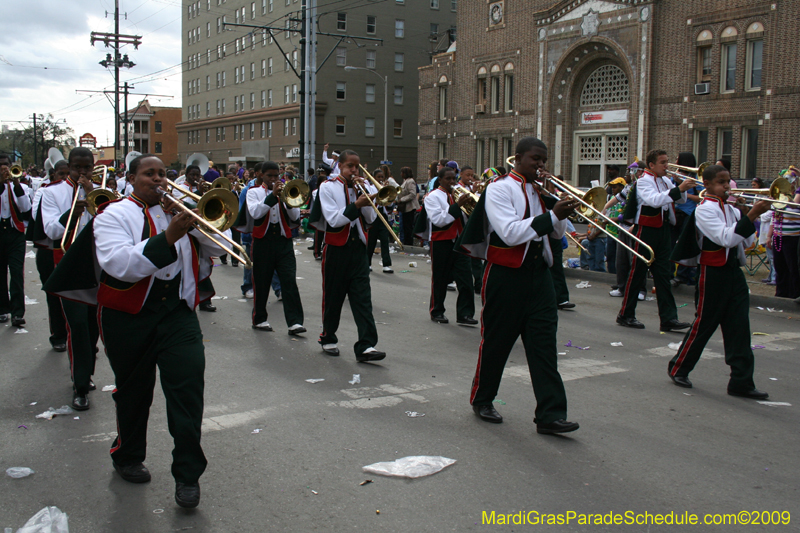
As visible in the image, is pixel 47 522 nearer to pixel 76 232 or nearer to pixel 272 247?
pixel 76 232

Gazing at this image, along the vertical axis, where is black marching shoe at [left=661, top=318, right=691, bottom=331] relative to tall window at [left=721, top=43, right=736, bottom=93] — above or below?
below

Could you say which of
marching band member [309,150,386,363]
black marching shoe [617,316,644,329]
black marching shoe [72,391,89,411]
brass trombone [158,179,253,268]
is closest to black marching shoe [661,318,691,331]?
black marching shoe [617,316,644,329]

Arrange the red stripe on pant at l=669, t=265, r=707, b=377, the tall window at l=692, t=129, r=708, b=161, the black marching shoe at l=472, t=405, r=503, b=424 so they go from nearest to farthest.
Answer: the black marching shoe at l=472, t=405, r=503, b=424 < the red stripe on pant at l=669, t=265, r=707, b=377 < the tall window at l=692, t=129, r=708, b=161

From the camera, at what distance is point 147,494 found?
407cm

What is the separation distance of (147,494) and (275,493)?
28.4 inches

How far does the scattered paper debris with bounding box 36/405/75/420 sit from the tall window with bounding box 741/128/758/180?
2697cm

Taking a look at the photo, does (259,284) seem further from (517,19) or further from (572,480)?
(517,19)

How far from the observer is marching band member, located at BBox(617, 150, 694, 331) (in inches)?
347

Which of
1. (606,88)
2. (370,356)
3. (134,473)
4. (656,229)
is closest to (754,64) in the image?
(606,88)

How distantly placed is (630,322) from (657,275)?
2.23 feet

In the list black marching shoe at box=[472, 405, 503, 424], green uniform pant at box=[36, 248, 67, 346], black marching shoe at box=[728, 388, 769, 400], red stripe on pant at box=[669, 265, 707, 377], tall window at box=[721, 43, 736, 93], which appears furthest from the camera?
tall window at box=[721, 43, 736, 93]

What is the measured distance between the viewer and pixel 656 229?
9016 millimetres

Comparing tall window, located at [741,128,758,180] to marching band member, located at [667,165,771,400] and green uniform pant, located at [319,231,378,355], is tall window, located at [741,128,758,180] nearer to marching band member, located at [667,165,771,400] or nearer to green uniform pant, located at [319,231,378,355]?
marching band member, located at [667,165,771,400]

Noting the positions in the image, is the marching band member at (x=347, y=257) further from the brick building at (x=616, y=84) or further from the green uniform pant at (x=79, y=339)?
the brick building at (x=616, y=84)
